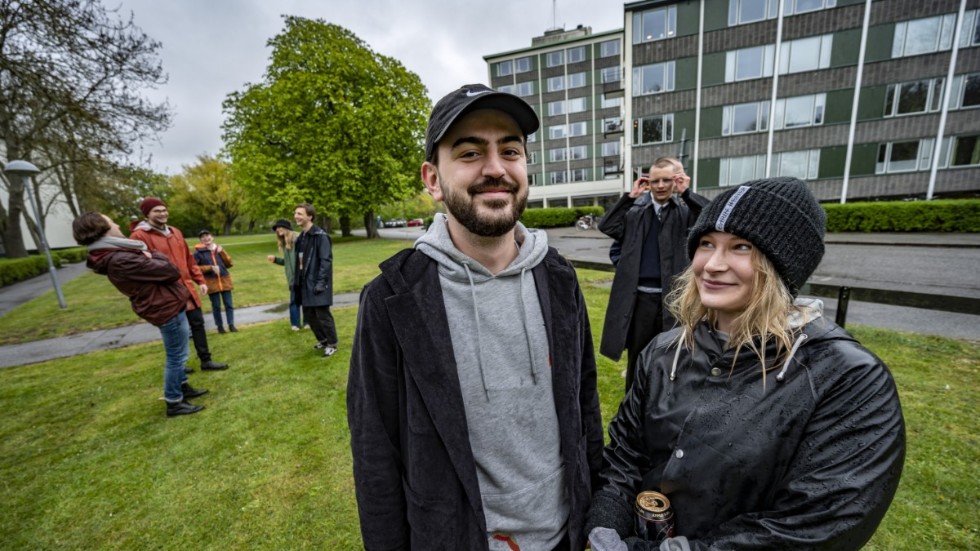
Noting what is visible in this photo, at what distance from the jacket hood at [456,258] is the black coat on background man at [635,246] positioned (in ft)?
7.14

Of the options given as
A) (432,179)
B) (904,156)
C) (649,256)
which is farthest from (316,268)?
(904,156)

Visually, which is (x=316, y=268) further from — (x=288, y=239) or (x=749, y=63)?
(x=749, y=63)

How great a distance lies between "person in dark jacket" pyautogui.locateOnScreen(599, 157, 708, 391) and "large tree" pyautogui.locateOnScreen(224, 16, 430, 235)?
24.1 m

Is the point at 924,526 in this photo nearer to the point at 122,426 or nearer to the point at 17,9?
the point at 122,426

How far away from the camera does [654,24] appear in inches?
910

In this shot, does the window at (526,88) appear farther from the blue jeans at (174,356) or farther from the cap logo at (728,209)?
the cap logo at (728,209)

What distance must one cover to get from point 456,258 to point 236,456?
3.56 meters

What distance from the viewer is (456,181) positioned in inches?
55.2

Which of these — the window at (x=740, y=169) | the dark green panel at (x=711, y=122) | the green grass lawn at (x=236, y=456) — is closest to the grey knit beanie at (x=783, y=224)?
the green grass lawn at (x=236, y=456)

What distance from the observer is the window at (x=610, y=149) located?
42969 mm

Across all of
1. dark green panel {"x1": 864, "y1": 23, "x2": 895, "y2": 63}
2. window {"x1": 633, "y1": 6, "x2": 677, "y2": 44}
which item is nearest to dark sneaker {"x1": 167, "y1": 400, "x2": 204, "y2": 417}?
window {"x1": 633, "y1": 6, "x2": 677, "y2": 44}

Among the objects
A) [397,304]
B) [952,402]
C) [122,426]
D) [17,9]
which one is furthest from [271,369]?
[17,9]

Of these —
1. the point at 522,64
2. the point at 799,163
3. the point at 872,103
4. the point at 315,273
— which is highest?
the point at 522,64

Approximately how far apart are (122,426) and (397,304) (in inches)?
194
